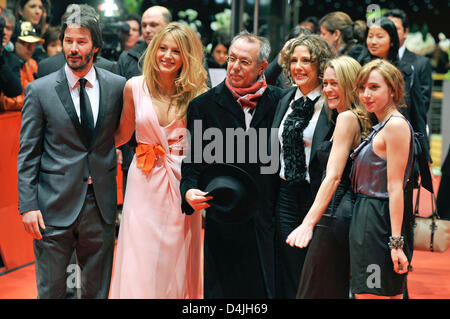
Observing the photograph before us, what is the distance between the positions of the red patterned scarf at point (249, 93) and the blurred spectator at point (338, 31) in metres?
2.52

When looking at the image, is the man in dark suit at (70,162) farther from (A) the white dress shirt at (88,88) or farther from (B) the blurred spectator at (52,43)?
(B) the blurred spectator at (52,43)

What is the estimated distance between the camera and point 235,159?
3.16 metres

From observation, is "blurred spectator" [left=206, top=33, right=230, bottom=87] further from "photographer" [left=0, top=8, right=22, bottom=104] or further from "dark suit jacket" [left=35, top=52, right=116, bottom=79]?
"dark suit jacket" [left=35, top=52, right=116, bottom=79]

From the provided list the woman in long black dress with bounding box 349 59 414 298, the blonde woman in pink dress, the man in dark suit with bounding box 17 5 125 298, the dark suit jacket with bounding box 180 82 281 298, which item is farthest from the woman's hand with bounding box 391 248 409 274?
the man in dark suit with bounding box 17 5 125 298

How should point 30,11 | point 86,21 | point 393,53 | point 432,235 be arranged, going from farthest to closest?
point 30,11
point 393,53
point 432,235
point 86,21

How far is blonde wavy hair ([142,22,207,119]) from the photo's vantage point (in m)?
3.33

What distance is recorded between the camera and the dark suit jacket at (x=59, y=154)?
10.1 feet

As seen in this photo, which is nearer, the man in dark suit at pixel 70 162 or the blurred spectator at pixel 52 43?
the man in dark suit at pixel 70 162

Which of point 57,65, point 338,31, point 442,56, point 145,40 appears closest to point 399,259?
point 57,65

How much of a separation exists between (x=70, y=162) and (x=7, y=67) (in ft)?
6.52

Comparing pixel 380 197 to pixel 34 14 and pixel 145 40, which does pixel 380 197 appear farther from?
pixel 34 14

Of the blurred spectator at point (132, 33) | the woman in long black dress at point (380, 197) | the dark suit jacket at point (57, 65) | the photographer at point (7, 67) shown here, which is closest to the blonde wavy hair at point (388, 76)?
the woman in long black dress at point (380, 197)

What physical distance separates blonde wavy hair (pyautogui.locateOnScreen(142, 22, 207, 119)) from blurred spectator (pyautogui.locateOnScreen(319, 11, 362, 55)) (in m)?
2.43

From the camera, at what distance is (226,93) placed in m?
3.17
